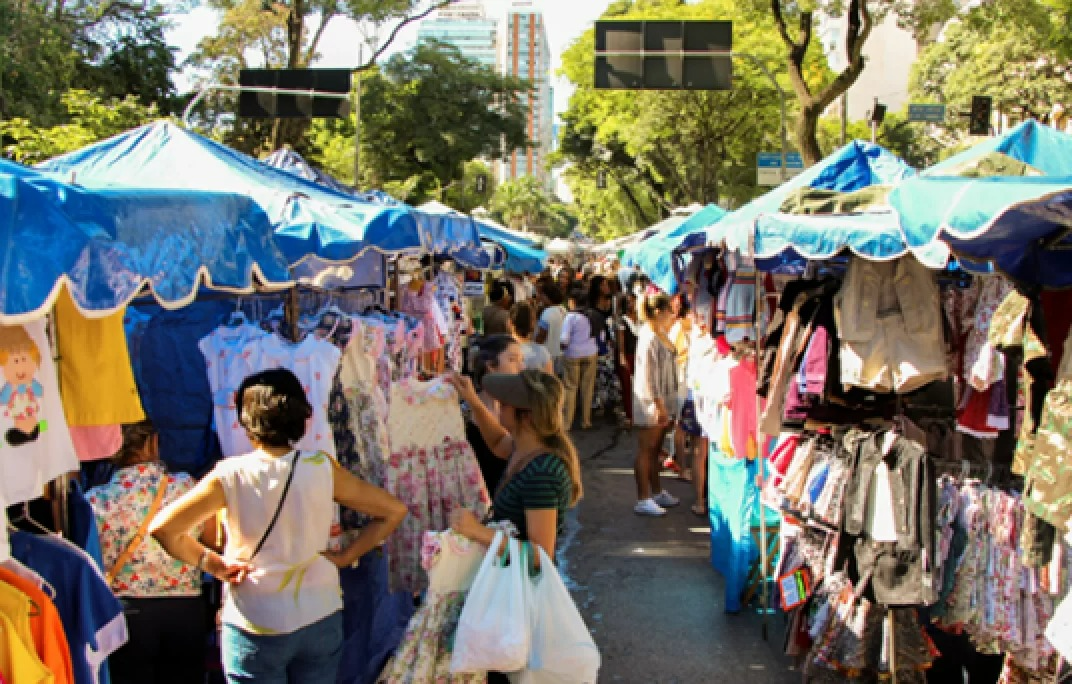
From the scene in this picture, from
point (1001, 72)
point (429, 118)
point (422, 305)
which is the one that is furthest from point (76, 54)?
point (1001, 72)

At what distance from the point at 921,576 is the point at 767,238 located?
74.2 inches

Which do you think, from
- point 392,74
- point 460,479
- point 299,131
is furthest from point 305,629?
point 392,74

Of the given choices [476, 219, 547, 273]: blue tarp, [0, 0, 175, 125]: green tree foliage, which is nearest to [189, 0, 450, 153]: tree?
[0, 0, 175, 125]: green tree foliage

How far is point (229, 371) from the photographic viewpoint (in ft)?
15.1

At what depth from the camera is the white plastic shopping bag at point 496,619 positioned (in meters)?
3.40

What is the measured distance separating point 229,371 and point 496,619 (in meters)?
2.11

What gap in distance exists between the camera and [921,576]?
421cm

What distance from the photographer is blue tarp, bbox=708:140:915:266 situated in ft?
13.7

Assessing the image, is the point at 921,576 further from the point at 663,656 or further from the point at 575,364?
the point at 575,364

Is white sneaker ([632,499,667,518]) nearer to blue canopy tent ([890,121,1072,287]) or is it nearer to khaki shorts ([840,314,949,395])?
khaki shorts ([840,314,949,395])

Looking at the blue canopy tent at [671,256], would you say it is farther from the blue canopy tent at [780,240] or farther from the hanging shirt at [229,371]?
the hanging shirt at [229,371]

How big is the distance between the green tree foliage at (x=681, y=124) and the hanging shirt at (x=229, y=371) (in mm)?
24346

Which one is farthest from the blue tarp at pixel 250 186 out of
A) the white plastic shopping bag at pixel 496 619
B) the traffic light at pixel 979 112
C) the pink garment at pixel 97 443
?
the traffic light at pixel 979 112

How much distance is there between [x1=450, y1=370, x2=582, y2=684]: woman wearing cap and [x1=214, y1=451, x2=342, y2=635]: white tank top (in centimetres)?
64
